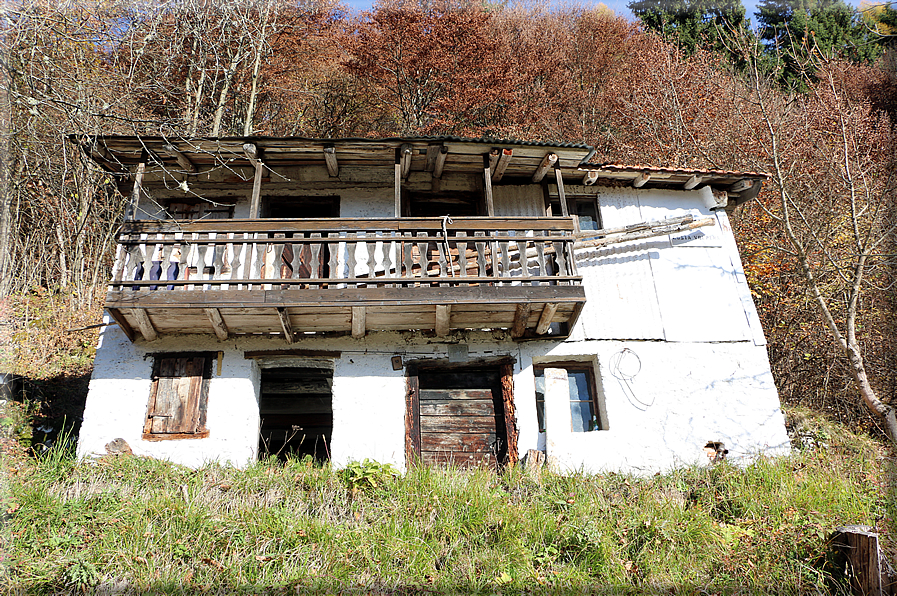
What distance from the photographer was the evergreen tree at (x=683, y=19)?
20344 millimetres

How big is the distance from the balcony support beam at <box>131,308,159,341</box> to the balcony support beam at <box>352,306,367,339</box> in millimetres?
2896

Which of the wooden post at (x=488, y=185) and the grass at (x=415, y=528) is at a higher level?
the wooden post at (x=488, y=185)

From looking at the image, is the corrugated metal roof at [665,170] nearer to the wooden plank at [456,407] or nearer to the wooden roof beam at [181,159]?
the wooden plank at [456,407]

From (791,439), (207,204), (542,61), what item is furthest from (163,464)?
(542,61)

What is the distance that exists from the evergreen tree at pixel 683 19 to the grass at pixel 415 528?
17990 mm

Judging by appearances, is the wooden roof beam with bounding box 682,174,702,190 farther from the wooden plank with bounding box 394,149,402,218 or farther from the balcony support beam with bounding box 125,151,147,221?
the balcony support beam with bounding box 125,151,147,221

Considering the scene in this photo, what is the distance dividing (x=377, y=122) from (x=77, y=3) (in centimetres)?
1225

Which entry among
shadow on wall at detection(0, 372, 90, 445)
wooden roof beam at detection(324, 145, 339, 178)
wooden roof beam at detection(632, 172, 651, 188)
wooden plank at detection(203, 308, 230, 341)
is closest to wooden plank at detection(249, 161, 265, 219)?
wooden roof beam at detection(324, 145, 339, 178)

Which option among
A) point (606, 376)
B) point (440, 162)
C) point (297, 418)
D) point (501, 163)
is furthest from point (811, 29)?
point (297, 418)

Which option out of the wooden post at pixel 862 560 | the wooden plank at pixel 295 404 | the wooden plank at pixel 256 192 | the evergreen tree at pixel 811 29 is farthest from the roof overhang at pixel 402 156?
the evergreen tree at pixel 811 29

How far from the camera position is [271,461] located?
7.60 metres

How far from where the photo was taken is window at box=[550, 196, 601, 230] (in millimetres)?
9961

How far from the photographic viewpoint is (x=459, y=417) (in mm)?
8539

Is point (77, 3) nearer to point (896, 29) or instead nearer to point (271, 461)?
point (271, 461)
